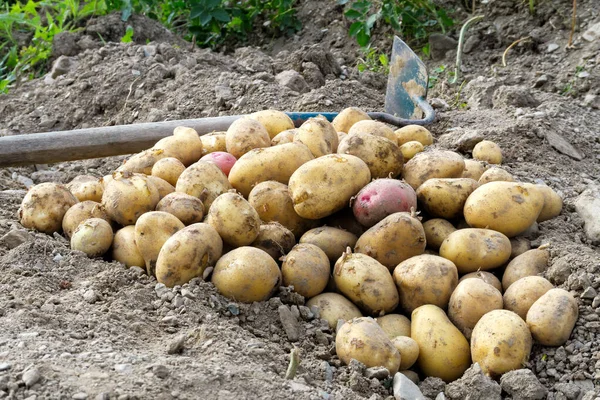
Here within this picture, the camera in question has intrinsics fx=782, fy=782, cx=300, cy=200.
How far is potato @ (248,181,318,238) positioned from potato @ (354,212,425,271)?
0.93 ft

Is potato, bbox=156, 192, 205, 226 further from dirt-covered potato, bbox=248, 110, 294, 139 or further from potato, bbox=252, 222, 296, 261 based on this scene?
dirt-covered potato, bbox=248, 110, 294, 139

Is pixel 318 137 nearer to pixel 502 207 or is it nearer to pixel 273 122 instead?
pixel 273 122

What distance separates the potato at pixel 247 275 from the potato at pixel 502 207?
0.70 m

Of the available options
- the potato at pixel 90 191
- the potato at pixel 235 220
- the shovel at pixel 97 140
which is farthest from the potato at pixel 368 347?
the shovel at pixel 97 140

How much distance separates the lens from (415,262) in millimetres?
2402

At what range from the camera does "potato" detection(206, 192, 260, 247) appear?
7.88ft

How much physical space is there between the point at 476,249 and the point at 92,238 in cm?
124

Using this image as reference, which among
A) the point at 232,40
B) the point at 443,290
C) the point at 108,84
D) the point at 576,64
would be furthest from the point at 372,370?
the point at 232,40

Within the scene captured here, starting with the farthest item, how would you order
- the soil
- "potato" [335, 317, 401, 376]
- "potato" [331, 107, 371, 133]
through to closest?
1. "potato" [331, 107, 371, 133]
2. "potato" [335, 317, 401, 376]
3. the soil

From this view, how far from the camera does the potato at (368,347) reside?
6.88ft

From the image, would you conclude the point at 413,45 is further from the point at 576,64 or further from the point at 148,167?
the point at 148,167

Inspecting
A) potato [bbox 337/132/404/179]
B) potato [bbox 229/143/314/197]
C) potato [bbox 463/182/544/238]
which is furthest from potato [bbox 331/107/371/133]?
potato [bbox 463/182/544/238]

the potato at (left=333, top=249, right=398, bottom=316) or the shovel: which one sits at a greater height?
the shovel

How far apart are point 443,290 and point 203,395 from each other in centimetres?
91
